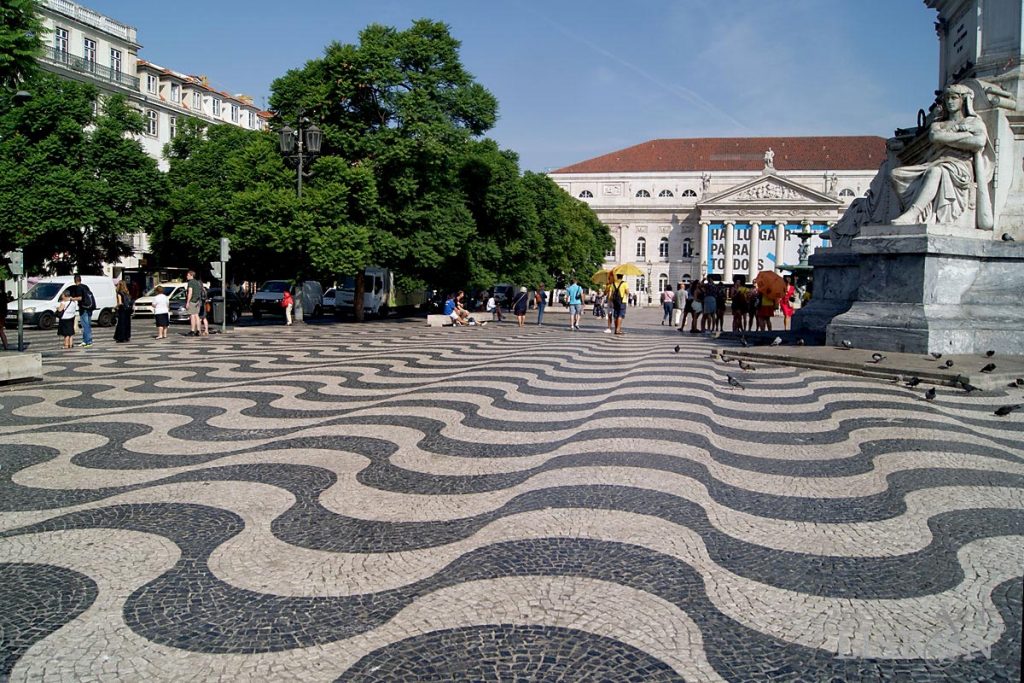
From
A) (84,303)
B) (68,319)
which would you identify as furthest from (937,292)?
(84,303)

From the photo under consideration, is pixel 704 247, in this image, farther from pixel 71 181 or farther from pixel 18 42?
pixel 18 42

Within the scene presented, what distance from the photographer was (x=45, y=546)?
152 inches

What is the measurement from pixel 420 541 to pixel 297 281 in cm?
2591

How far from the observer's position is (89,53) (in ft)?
149

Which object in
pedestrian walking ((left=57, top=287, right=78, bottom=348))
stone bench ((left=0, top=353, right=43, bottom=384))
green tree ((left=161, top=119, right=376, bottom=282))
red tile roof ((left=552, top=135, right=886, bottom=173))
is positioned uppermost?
red tile roof ((left=552, top=135, right=886, bottom=173))

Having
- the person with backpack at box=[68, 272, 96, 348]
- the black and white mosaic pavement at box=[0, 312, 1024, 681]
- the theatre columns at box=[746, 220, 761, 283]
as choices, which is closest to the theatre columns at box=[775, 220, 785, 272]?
the theatre columns at box=[746, 220, 761, 283]

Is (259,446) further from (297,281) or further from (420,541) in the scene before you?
(297,281)

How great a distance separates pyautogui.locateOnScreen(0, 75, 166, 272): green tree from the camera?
91.9 feet

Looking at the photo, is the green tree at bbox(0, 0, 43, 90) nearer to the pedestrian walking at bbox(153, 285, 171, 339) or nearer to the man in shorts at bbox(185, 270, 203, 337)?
the pedestrian walking at bbox(153, 285, 171, 339)

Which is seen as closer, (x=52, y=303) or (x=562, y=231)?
(x=52, y=303)

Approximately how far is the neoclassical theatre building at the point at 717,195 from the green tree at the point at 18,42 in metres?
90.4

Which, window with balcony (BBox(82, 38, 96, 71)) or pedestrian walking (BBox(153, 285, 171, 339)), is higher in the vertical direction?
window with balcony (BBox(82, 38, 96, 71))

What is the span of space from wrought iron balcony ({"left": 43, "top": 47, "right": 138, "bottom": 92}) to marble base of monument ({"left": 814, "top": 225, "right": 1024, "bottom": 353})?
4405 centimetres

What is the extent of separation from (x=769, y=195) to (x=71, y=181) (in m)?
84.6
